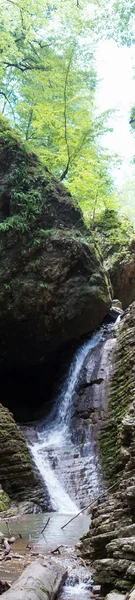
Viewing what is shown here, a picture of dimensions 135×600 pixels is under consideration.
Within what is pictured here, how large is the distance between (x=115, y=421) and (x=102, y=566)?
7457 millimetres

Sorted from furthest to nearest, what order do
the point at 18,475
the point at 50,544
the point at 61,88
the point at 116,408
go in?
the point at 61,88 → the point at 116,408 → the point at 18,475 → the point at 50,544

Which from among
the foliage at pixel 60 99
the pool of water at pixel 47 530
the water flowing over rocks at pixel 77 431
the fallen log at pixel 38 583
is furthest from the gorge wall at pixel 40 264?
the fallen log at pixel 38 583

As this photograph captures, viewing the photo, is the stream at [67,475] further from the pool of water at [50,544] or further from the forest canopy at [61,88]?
the forest canopy at [61,88]

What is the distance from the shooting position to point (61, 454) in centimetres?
1136

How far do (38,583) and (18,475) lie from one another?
22.6ft

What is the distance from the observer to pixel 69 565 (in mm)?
4438

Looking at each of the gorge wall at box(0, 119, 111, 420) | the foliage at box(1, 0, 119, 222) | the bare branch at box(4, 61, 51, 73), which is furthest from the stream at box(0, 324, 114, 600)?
the bare branch at box(4, 61, 51, 73)

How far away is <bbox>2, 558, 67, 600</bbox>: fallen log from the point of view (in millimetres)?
2898

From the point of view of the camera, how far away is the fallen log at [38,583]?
2898 mm

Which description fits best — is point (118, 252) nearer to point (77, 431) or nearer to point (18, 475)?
point (77, 431)

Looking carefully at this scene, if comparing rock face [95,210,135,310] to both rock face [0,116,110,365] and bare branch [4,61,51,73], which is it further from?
bare branch [4,61,51,73]

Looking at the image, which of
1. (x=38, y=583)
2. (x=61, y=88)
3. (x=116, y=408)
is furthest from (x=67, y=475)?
(x=61, y=88)

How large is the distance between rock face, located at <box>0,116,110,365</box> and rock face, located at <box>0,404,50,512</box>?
15.0ft

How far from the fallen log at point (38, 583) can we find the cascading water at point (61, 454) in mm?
6037
